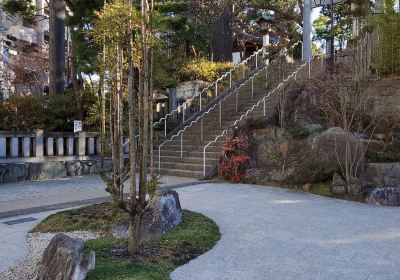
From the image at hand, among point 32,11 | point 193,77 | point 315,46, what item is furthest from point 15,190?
point 315,46

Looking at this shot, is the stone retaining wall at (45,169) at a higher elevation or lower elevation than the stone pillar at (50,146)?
lower

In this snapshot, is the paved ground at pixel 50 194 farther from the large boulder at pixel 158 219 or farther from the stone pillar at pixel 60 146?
the large boulder at pixel 158 219

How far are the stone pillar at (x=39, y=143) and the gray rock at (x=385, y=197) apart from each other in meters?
8.19

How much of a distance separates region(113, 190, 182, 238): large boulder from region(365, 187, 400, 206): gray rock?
13.5 ft

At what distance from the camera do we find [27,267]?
4027 mm

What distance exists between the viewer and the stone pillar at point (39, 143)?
10664 millimetres

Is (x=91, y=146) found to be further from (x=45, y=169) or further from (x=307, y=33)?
(x=307, y=33)

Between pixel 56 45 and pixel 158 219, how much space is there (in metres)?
10.8

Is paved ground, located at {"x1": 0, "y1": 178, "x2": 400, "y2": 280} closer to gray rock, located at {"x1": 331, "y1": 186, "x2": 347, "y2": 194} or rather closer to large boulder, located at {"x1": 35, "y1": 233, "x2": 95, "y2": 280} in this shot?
gray rock, located at {"x1": 331, "y1": 186, "x2": 347, "y2": 194}

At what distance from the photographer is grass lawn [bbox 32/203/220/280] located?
3.64 metres

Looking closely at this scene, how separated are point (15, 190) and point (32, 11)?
23.9 ft

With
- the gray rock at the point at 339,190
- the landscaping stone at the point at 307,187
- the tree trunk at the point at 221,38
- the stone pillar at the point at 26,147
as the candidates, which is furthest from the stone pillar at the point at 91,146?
the tree trunk at the point at 221,38

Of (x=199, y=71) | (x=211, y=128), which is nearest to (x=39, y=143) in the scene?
(x=211, y=128)

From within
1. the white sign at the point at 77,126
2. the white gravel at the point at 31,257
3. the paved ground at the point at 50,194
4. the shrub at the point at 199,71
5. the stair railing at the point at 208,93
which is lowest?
the white gravel at the point at 31,257
